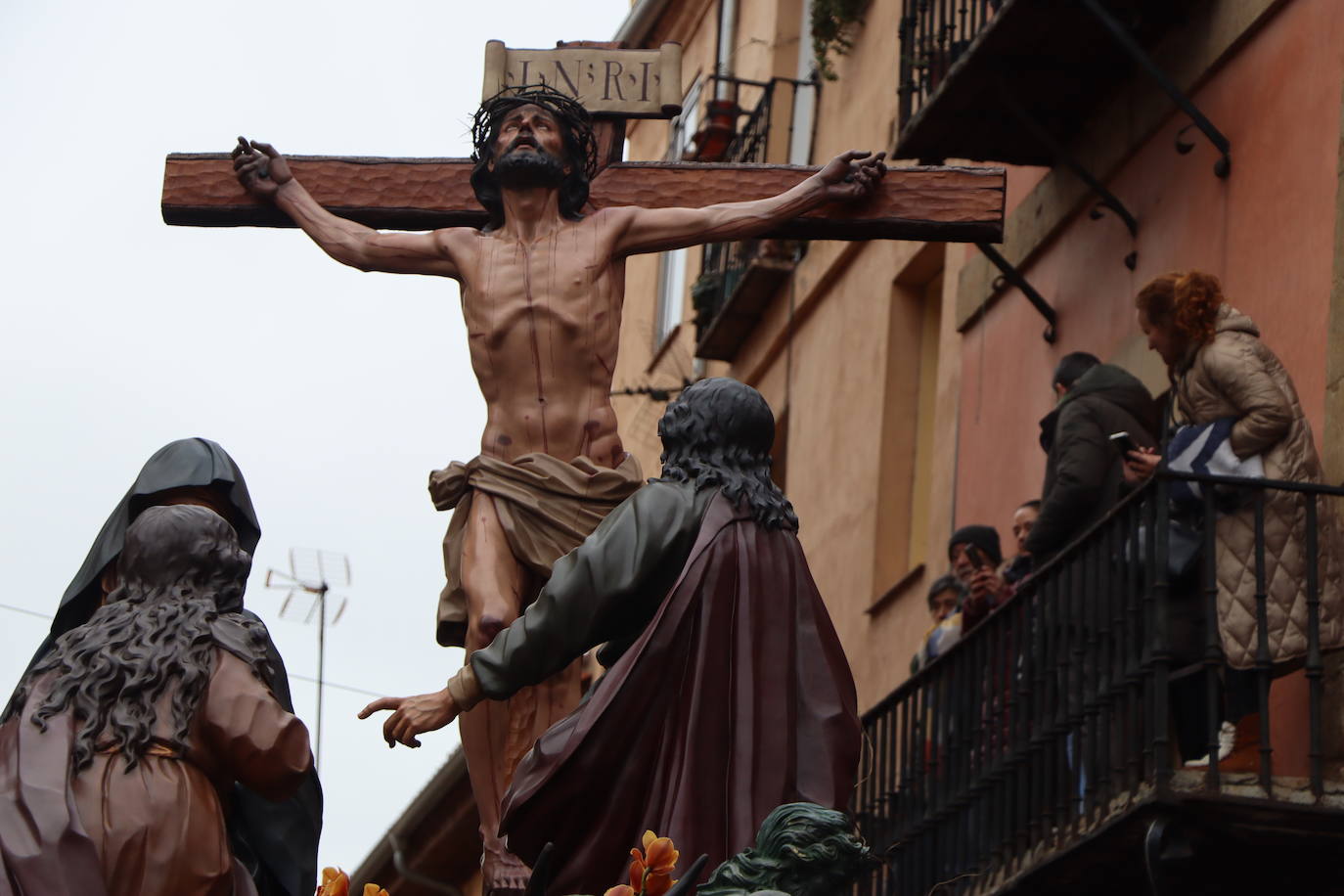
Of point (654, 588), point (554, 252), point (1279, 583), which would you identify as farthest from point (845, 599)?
point (654, 588)

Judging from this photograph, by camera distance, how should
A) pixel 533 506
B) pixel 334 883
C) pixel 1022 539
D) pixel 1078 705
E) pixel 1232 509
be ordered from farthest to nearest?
pixel 1022 539 < pixel 1078 705 < pixel 1232 509 < pixel 533 506 < pixel 334 883

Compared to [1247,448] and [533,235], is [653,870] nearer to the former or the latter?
[533,235]

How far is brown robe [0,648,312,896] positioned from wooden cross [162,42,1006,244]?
9.99 feet

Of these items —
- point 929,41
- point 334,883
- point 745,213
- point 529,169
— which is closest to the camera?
point 334,883

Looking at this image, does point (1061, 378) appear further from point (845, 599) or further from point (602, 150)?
point (845, 599)

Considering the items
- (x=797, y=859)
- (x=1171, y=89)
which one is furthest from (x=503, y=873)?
(x=1171, y=89)

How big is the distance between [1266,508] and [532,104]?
3.17 metres

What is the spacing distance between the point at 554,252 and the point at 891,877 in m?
5.00

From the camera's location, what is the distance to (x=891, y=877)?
1482 centimetres

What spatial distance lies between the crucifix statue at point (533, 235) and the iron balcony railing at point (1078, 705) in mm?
1708

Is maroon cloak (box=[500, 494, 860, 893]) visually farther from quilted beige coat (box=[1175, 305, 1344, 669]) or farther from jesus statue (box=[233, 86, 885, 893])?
quilted beige coat (box=[1175, 305, 1344, 669])

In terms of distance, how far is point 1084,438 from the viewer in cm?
1334

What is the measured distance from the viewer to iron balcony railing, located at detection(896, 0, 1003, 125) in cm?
1755

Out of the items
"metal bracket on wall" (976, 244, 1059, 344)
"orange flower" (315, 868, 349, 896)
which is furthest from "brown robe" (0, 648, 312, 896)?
"metal bracket on wall" (976, 244, 1059, 344)
